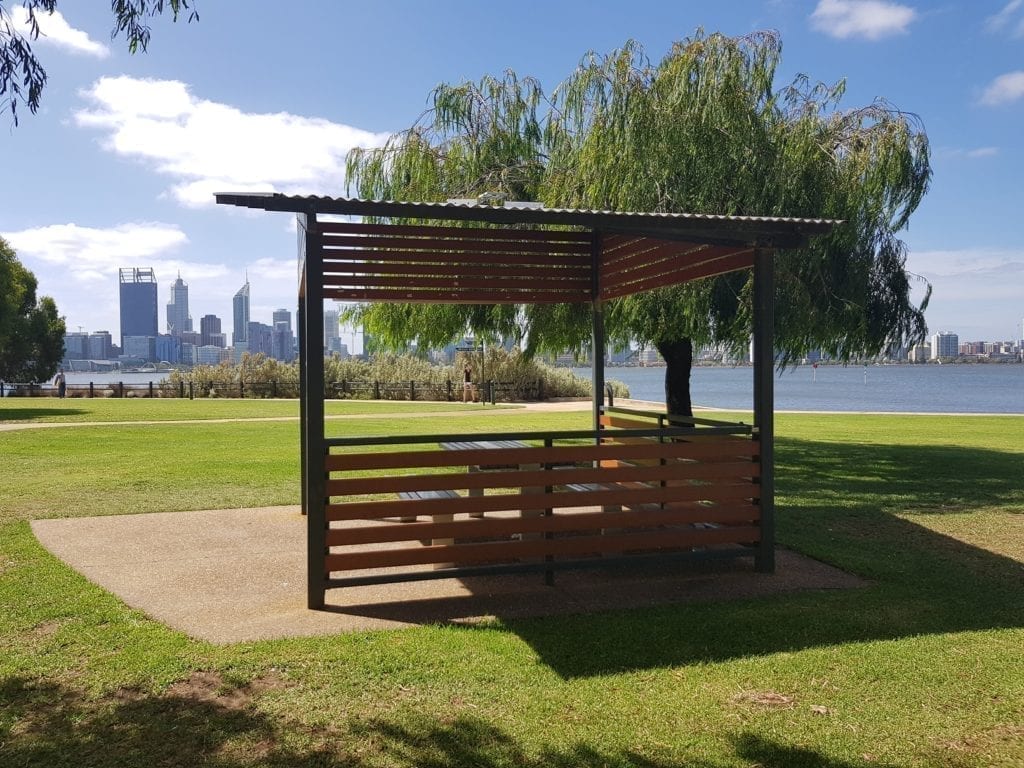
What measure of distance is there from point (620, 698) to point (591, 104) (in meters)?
10.0

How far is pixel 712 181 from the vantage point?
10.5 meters

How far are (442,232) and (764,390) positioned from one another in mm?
2946

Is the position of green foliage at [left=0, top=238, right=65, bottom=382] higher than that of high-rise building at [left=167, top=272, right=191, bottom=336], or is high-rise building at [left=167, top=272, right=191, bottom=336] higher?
high-rise building at [left=167, top=272, right=191, bottom=336]

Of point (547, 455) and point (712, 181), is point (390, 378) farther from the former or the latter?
point (547, 455)

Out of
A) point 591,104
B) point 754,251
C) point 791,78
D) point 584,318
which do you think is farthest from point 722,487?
point 791,78

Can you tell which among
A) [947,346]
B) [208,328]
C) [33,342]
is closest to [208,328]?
[208,328]

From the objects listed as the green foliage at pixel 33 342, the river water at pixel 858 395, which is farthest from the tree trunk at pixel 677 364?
the green foliage at pixel 33 342

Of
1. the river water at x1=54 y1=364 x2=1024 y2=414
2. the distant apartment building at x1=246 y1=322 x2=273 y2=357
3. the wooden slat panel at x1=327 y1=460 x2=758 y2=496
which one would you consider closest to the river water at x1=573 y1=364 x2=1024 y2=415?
the river water at x1=54 y1=364 x2=1024 y2=414

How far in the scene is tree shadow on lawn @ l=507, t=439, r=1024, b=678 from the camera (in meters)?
4.61

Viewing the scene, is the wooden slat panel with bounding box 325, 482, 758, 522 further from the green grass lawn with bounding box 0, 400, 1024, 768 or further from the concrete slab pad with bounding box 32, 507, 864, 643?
the green grass lawn with bounding box 0, 400, 1024, 768

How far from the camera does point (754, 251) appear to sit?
627cm

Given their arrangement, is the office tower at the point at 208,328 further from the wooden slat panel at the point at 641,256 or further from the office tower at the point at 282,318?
the wooden slat panel at the point at 641,256

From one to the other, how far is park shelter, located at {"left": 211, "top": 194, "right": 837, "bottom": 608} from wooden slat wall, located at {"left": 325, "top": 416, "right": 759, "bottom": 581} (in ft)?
0.04

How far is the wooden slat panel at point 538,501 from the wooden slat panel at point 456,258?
88.1 inches
